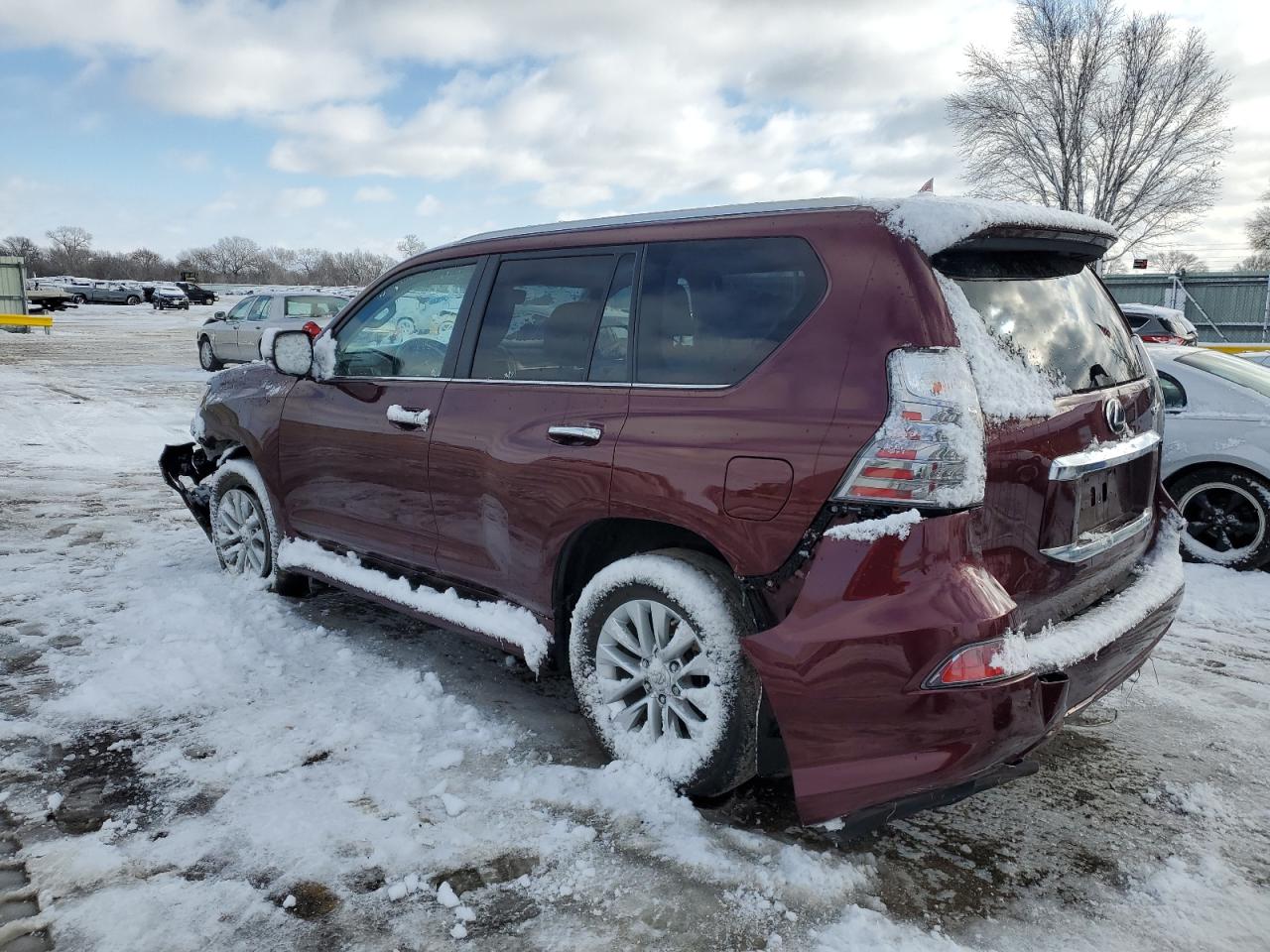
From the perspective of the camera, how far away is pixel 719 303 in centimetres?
292

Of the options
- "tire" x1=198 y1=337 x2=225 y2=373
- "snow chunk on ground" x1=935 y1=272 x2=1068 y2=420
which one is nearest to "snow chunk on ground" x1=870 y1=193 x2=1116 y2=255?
"snow chunk on ground" x1=935 y1=272 x2=1068 y2=420

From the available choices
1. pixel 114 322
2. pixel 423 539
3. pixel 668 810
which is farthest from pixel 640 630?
pixel 114 322

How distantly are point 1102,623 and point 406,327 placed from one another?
3.00 m

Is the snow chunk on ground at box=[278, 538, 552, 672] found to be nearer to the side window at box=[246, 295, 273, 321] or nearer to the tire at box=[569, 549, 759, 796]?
the tire at box=[569, 549, 759, 796]

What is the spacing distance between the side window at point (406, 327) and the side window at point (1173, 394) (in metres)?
4.65

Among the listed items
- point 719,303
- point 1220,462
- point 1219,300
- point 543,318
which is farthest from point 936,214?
point 1219,300

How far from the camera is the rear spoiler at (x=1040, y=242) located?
2.61 metres

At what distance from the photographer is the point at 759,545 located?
2639 millimetres

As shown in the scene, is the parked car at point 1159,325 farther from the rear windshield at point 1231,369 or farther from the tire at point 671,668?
the tire at point 671,668

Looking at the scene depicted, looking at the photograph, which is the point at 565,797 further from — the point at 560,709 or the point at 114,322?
the point at 114,322

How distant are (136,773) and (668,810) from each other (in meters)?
1.82

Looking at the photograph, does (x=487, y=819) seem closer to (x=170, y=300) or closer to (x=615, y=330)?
(x=615, y=330)

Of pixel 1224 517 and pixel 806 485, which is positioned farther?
pixel 1224 517

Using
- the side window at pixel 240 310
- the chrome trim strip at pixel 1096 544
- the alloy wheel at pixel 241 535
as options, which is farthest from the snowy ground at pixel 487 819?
the side window at pixel 240 310
